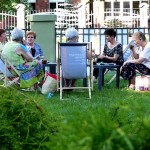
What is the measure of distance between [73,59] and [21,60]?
1.30 metres

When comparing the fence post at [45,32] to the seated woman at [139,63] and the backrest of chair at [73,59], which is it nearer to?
the seated woman at [139,63]

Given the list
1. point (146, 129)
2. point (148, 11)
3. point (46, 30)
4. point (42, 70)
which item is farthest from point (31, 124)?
point (148, 11)

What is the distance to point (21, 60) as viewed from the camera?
11.9 meters

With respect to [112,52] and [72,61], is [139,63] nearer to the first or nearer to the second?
[112,52]

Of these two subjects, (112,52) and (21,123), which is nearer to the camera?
(21,123)

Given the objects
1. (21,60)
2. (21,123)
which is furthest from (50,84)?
(21,123)

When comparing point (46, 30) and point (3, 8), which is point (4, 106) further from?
point (3, 8)

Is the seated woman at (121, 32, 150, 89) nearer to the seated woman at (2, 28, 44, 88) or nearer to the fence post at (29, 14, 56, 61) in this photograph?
the seated woman at (2, 28, 44, 88)

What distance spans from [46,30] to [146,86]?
441 centimetres

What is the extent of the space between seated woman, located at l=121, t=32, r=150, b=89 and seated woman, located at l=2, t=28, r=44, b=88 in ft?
6.63

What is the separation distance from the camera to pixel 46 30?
15.9 m

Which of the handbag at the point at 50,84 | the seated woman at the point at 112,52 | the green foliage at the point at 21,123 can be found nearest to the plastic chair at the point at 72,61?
the handbag at the point at 50,84

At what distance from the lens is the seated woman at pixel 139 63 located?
1249 cm

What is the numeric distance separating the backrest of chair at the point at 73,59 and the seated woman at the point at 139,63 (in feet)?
5.33
